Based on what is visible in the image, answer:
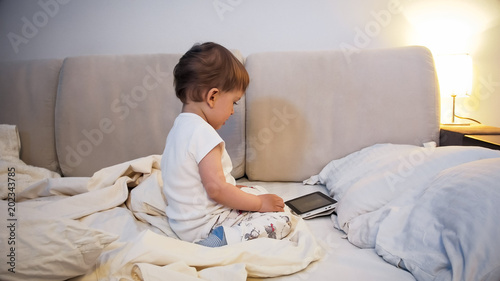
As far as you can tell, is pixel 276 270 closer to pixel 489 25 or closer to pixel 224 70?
pixel 224 70

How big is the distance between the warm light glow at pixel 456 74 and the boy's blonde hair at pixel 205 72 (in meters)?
1.26

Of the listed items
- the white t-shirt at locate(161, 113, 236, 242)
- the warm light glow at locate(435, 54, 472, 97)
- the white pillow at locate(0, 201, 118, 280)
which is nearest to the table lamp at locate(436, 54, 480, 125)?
the warm light glow at locate(435, 54, 472, 97)

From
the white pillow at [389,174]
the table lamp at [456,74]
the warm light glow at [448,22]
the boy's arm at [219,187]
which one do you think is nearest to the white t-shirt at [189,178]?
the boy's arm at [219,187]

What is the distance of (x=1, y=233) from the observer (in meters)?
0.51

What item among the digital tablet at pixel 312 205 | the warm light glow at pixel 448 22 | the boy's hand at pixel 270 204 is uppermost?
the warm light glow at pixel 448 22

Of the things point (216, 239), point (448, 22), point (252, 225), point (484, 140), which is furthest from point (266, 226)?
point (448, 22)

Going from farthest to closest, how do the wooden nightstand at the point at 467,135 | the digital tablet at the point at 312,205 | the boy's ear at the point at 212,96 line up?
1. the wooden nightstand at the point at 467,135
2. the digital tablet at the point at 312,205
3. the boy's ear at the point at 212,96

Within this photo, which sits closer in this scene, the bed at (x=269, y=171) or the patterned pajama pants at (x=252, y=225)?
the bed at (x=269, y=171)

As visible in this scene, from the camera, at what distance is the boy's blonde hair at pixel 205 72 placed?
84cm

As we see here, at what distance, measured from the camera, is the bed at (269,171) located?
0.58 m

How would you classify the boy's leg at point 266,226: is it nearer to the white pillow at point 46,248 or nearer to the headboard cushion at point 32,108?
the white pillow at point 46,248

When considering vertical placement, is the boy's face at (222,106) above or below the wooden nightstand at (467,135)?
above

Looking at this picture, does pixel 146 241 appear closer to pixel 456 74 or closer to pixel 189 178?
pixel 189 178

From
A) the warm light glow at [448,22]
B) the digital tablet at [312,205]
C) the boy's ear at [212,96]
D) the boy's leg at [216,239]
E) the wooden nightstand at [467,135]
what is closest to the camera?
the boy's leg at [216,239]
